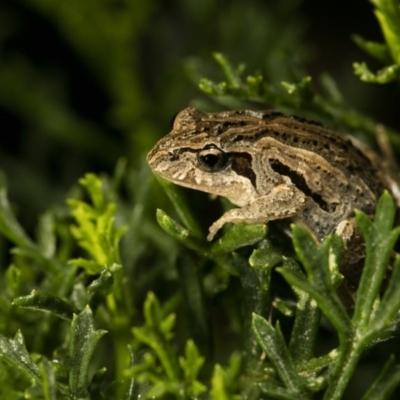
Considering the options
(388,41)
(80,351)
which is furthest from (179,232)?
(388,41)

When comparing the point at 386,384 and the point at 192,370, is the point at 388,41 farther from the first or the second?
the point at 192,370

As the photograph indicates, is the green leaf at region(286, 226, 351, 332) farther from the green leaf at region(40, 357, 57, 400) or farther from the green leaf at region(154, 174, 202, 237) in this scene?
the green leaf at region(40, 357, 57, 400)

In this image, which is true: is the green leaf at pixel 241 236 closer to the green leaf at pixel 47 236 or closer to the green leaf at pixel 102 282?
the green leaf at pixel 102 282

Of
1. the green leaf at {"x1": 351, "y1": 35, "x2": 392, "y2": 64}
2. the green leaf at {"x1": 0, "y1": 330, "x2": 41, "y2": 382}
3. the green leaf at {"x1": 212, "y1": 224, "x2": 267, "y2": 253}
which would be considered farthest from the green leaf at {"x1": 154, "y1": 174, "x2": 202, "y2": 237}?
the green leaf at {"x1": 351, "y1": 35, "x2": 392, "y2": 64}

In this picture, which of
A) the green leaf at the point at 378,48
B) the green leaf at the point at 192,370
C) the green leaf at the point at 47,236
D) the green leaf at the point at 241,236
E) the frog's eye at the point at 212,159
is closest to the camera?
the green leaf at the point at 192,370

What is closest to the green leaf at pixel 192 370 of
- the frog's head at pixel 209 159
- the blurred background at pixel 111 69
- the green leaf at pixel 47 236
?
the frog's head at pixel 209 159

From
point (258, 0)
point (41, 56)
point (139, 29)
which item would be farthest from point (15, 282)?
point (258, 0)
